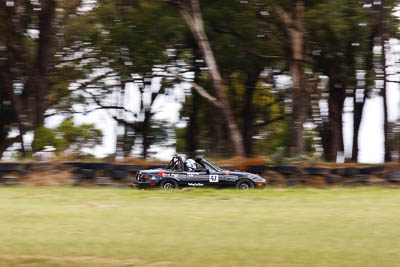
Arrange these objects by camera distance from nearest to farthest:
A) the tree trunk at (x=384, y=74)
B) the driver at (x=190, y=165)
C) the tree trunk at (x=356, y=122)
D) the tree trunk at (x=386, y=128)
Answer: the driver at (x=190, y=165) < the tree trunk at (x=384, y=74) < the tree trunk at (x=386, y=128) < the tree trunk at (x=356, y=122)

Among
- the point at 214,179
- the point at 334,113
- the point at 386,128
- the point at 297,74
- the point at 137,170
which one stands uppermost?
the point at 297,74

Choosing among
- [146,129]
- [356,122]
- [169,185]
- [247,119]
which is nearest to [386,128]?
[356,122]

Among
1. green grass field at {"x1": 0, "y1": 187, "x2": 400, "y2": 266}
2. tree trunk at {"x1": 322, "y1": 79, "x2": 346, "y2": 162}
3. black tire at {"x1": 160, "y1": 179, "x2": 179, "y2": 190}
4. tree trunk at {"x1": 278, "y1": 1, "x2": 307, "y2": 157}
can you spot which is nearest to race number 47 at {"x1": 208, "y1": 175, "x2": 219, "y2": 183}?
black tire at {"x1": 160, "y1": 179, "x2": 179, "y2": 190}

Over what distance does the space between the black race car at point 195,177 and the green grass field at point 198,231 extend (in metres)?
2.88

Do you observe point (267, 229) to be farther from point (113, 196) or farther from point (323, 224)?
point (113, 196)

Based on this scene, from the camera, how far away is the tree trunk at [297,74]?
20.5 m

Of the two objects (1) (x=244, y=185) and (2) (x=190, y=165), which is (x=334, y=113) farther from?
(2) (x=190, y=165)

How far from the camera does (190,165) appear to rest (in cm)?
1789

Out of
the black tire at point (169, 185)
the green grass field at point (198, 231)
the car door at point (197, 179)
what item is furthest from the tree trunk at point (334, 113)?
the green grass field at point (198, 231)

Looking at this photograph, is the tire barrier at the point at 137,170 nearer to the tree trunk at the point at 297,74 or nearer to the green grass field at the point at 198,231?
the green grass field at the point at 198,231

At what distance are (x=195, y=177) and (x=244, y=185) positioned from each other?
4.85 ft

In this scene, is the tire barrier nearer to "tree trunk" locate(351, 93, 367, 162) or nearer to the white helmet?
the white helmet

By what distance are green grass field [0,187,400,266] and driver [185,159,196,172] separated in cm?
357

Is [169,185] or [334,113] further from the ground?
[334,113]
